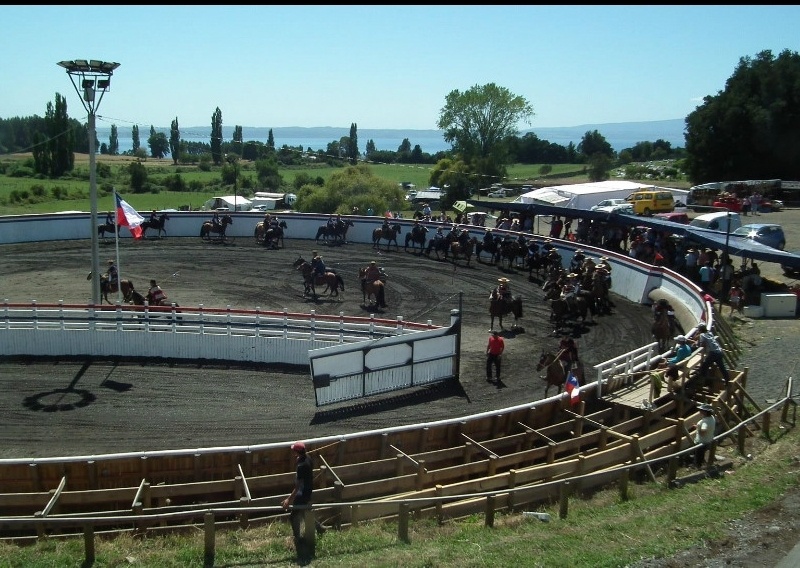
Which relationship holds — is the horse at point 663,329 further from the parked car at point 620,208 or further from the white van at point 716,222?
the parked car at point 620,208

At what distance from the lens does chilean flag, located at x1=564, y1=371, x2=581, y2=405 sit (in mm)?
15258

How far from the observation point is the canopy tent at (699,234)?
27.0 meters

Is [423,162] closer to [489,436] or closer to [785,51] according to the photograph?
[785,51]

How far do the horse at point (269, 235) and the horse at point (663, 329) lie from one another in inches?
807

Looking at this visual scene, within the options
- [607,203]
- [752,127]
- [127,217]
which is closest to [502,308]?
[127,217]

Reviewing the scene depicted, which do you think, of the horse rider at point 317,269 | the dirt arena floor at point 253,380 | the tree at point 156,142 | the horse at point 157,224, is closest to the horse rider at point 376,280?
the dirt arena floor at point 253,380

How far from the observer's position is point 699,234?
29.6m

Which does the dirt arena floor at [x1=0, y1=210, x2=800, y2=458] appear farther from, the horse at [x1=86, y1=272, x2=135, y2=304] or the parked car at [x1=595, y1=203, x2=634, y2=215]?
the parked car at [x1=595, y1=203, x2=634, y2=215]

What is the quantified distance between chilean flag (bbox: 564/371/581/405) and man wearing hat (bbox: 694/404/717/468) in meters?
2.32

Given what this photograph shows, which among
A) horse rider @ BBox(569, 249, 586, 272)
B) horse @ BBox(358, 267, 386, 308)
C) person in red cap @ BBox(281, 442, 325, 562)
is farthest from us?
horse rider @ BBox(569, 249, 586, 272)

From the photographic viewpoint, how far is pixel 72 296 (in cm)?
2775

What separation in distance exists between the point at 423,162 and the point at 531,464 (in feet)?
422

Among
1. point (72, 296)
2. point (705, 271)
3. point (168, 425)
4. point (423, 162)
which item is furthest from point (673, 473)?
point (423, 162)

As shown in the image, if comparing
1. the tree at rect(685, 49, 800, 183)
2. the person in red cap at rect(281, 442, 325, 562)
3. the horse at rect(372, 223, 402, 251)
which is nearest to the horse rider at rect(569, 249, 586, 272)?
the horse at rect(372, 223, 402, 251)
